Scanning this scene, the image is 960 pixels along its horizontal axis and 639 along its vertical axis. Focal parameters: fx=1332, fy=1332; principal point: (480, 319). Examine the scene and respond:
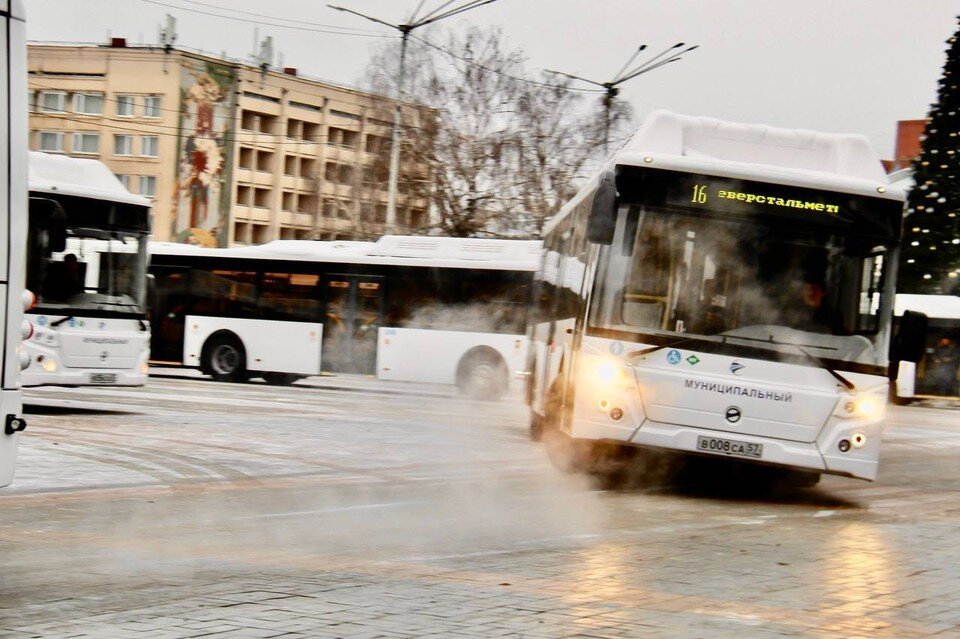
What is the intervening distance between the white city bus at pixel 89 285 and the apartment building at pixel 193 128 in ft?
167

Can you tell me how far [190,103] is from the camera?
79875 mm

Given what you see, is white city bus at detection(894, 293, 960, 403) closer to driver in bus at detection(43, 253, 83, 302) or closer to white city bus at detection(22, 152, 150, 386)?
white city bus at detection(22, 152, 150, 386)

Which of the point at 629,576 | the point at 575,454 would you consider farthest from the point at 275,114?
the point at 629,576

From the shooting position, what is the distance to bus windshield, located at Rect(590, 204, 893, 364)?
37.7ft

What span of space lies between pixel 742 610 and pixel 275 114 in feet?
272

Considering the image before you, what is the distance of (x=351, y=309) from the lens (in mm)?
29672

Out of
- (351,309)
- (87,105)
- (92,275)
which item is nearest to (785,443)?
(92,275)

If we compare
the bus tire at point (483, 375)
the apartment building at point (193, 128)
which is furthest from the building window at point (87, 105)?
the bus tire at point (483, 375)

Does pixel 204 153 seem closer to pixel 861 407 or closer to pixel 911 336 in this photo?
pixel 911 336

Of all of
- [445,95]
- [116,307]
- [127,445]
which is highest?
[445,95]

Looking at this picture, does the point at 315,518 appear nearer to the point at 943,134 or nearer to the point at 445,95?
the point at 445,95

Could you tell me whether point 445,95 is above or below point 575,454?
above

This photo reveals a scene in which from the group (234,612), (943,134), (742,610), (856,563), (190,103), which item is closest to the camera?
(234,612)

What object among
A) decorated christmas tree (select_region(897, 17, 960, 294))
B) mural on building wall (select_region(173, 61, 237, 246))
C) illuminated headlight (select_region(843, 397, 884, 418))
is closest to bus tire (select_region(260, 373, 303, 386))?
illuminated headlight (select_region(843, 397, 884, 418))
